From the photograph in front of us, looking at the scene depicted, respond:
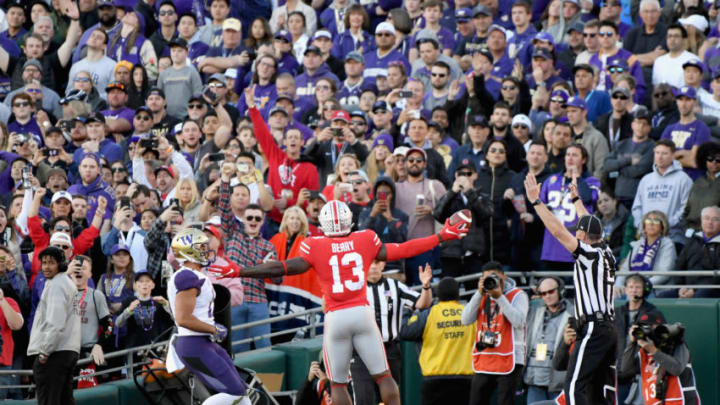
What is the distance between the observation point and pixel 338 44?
20125 mm

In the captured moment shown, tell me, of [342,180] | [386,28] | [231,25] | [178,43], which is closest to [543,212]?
[342,180]

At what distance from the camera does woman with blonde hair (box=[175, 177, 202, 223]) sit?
1491 centimetres

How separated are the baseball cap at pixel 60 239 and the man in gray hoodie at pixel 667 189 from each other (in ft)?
21.9

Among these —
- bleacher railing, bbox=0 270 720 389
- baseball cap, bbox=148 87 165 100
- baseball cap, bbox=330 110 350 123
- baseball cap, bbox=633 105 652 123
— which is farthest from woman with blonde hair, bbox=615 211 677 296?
baseball cap, bbox=148 87 165 100

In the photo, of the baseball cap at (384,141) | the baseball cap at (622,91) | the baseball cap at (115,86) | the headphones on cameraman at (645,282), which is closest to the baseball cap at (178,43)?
the baseball cap at (115,86)

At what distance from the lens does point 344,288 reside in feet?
36.0

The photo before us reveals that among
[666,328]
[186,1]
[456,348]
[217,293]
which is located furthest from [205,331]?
[186,1]

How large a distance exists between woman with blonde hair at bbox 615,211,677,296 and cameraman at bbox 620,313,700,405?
115 cm

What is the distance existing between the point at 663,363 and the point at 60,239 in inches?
259

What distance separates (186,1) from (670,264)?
36.1 ft

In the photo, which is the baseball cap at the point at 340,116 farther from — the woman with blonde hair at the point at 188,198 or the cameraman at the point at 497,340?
the cameraman at the point at 497,340

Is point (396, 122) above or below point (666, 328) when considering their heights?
above

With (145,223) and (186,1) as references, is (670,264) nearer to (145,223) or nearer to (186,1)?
(145,223)

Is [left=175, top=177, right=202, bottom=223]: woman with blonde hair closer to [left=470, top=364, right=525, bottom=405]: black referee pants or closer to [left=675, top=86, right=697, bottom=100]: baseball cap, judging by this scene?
[left=470, top=364, right=525, bottom=405]: black referee pants
